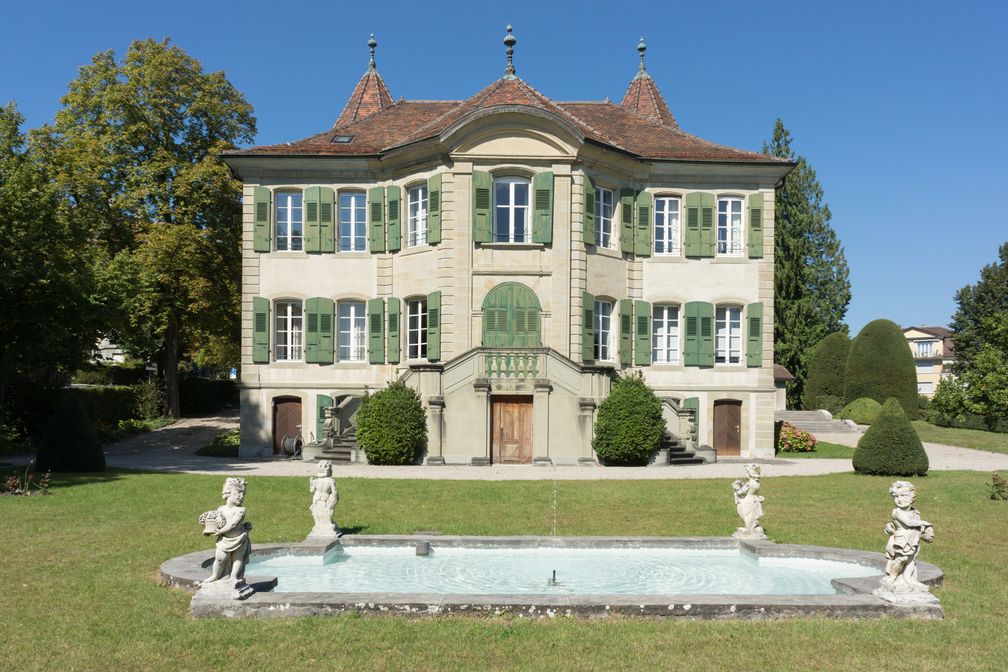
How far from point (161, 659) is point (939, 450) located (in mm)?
31628

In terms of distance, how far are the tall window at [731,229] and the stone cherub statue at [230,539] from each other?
22734 millimetres

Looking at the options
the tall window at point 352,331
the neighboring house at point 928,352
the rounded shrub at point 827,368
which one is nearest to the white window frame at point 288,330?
the tall window at point 352,331

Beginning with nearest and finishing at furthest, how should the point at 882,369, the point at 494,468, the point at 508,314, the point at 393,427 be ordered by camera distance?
the point at 494,468, the point at 393,427, the point at 508,314, the point at 882,369

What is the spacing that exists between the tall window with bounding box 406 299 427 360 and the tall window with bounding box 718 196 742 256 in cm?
1059

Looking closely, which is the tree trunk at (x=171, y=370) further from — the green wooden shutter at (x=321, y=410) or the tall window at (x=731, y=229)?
the tall window at (x=731, y=229)

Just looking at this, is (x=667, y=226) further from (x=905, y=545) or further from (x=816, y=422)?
(x=905, y=545)

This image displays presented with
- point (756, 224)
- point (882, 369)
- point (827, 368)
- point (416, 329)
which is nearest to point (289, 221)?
point (416, 329)

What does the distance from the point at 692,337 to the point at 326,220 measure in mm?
13118

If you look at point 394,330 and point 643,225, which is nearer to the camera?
point 394,330

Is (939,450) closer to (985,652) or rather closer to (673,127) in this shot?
(673,127)

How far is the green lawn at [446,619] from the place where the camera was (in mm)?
6914

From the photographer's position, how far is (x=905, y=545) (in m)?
8.35

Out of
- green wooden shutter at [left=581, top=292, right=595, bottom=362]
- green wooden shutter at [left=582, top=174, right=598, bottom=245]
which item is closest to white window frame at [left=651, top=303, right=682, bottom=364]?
green wooden shutter at [left=581, top=292, right=595, bottom=362]

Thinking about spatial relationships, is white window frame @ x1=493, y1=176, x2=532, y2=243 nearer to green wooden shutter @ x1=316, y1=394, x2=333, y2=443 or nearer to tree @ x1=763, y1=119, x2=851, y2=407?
green wooden shutter @ x1=316, y1=394, x2=333, y2=443
